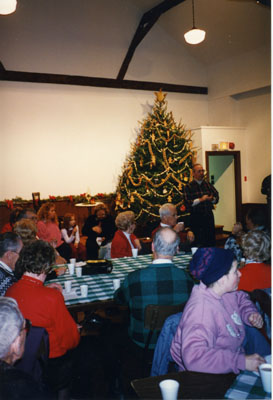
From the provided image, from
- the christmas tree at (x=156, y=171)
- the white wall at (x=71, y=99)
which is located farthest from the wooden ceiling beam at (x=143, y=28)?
the christmas tree at (x=156, y=171)

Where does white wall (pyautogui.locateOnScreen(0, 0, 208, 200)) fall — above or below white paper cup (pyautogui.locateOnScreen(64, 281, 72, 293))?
above

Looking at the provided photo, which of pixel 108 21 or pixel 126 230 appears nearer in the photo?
pixel 126 230

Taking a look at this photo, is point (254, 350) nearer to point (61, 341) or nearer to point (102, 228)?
point (61, 341)

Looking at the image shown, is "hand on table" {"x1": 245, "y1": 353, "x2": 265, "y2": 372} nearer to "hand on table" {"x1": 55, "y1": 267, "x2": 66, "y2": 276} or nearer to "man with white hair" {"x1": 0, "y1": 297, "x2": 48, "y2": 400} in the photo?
"man with white hair" {"x1": 0, "y1": 297, "x2": 48, "y2": 400}

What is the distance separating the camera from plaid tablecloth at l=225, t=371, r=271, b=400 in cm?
144

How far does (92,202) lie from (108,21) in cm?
415

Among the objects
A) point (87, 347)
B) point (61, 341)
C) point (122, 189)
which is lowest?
point (87, 347)

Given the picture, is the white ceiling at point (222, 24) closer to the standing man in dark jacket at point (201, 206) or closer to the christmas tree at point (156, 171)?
the christmas tree at point (156, 171)

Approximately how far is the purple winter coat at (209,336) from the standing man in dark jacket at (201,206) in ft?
16.0

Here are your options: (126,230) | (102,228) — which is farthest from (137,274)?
(102,228)

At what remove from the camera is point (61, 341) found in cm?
236

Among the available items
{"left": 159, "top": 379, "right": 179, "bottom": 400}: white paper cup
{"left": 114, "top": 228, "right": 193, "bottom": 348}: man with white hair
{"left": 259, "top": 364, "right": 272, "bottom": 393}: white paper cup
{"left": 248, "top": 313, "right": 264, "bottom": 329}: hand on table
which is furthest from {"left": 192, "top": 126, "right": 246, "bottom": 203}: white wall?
{"left": 159, "top": 379, "right": 179, "bottom": 400}: white paper cup

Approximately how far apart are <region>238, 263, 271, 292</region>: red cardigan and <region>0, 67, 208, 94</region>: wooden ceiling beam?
277 inches

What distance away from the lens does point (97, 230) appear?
562cm
